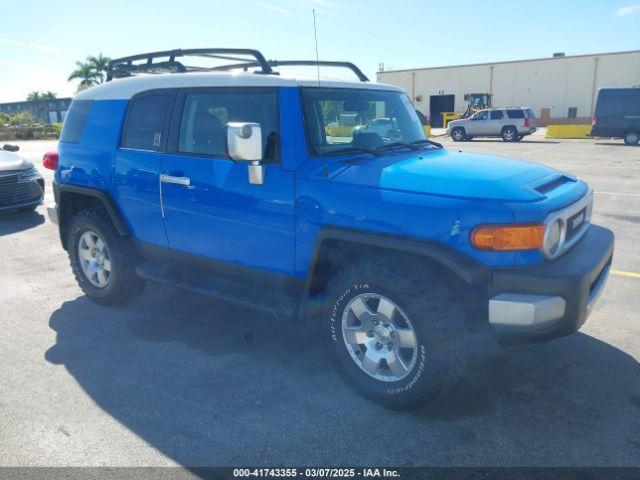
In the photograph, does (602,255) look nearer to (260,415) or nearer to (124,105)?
(260,415)

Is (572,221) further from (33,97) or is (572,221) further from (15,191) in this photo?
(33,97)

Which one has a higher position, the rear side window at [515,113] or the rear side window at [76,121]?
the rear side window at [76,121]

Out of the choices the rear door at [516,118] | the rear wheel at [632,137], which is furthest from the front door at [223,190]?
the rear door at [516,118]

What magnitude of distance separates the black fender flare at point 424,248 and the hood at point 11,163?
7.68 m

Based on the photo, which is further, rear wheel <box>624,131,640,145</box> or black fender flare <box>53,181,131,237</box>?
rear wheel <box>624,131,640,145</box>

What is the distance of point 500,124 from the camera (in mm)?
27250

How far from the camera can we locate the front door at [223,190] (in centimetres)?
349

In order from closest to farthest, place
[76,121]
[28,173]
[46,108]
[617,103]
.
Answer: [76,121]
[28,173]
[617,103]
[46,108]

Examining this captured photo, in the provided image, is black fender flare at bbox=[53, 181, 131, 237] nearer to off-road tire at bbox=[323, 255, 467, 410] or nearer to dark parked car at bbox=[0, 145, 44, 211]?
off-road tire at bbox=[323, 255, 467, 410]

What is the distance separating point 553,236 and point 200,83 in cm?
275

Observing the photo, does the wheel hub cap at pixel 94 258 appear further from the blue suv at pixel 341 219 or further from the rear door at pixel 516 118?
the rear door at pixel 516 118

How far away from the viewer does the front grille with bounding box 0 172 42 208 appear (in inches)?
342

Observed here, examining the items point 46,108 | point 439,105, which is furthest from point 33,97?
point 439,105

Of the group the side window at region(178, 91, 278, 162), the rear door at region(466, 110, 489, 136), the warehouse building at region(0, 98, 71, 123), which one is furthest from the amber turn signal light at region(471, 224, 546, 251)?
the warehouse building at region(0, 98, 71, 123)
